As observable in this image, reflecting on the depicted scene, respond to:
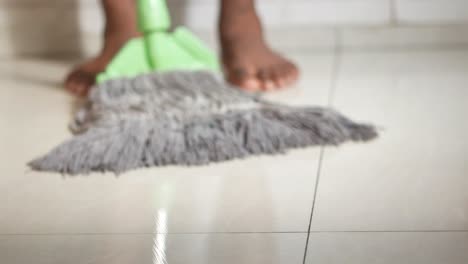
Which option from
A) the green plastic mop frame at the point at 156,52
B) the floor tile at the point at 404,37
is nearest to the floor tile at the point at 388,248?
the green plastic mop frame at the point at 156,52

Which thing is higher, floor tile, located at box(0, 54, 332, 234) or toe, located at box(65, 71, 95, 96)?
floor tile, located at box(0, 54, 332, 234)

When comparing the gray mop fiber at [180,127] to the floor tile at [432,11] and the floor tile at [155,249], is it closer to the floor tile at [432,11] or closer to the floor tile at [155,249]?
the floor tile at [155,249]

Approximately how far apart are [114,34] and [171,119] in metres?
0.44

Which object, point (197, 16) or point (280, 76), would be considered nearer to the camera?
point (280, 76)

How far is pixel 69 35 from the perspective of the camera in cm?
191

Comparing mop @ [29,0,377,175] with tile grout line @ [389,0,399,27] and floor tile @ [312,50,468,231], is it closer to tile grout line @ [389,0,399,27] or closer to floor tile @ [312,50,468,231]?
floor tile @ [312,50,468,231]

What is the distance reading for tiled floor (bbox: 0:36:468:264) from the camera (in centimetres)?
77

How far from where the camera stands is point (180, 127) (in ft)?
3.77

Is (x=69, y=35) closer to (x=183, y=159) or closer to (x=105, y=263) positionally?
(x=183, y=159)

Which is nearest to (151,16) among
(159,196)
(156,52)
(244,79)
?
(156,52)

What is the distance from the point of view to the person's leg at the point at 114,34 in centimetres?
155

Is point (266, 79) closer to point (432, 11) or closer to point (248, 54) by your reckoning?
point (248, 54)

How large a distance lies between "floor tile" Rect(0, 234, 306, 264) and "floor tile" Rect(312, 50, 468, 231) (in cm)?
7

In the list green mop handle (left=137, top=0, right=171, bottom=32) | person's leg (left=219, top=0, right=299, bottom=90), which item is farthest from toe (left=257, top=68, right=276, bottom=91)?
green mop handle (left=137, top=0, right=171, bottom=32)
